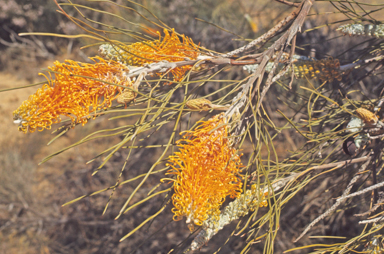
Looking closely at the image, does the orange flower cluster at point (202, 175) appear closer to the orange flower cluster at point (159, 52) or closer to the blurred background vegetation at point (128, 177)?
the orange flower cluster at point (159, 52)

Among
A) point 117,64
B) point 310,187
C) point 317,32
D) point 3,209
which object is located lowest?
point 3,209

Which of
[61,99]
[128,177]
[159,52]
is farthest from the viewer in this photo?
[128,177]

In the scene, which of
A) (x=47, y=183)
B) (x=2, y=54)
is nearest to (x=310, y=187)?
(x=47, y=183)

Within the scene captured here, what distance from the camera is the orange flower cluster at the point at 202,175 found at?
630 millimetres

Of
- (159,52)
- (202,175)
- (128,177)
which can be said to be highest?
(159,52)

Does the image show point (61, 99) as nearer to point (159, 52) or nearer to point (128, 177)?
point (159, 52)

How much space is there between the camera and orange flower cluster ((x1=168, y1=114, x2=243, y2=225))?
630 mm

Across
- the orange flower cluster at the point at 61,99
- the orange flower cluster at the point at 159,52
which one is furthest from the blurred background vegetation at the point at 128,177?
the orange flower cluster at the point at 61,99

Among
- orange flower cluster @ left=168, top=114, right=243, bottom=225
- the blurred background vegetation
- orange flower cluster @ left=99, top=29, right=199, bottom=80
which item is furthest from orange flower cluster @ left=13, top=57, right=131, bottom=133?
the blurred background vegetation

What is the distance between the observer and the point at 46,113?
62 centimetres

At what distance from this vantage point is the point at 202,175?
65 centimetres

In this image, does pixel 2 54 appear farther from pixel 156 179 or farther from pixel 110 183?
pixel 156 179

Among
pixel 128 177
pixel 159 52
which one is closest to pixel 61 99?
pixel 159 52

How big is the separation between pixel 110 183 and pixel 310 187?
2.24 m
